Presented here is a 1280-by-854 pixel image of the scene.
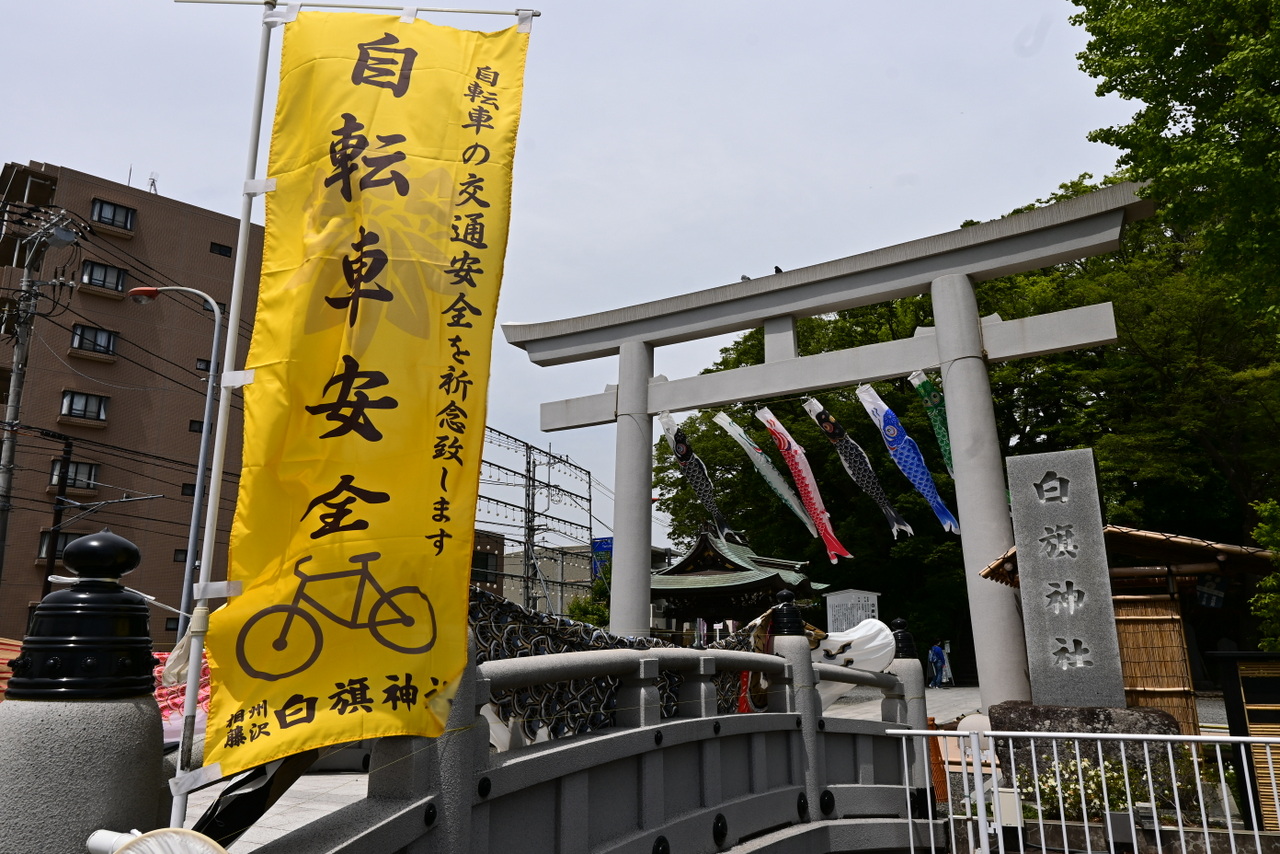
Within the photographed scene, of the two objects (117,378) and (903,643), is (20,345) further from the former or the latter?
(903,643)

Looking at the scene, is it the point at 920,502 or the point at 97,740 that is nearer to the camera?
the point at 97,740

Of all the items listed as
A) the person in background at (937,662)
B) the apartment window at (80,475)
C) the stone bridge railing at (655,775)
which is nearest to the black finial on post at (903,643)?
the stone bridge railing at (655,775)

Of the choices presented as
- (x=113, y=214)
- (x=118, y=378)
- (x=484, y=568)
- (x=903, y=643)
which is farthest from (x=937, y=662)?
(x=113, y=214)

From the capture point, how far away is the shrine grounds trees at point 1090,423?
22766 mm

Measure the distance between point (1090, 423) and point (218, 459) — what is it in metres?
27.7

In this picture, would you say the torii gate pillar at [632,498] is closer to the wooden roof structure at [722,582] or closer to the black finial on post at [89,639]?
the wooden roof structure at [722,582]

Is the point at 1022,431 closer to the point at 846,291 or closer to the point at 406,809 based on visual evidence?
the point at 846,291

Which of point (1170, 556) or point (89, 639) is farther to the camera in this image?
point (1170, 556)

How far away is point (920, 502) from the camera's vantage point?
29.0m

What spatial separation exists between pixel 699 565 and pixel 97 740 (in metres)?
24.6

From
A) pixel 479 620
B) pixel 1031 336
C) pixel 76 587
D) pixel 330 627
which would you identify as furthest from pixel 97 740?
pixel 1031 336

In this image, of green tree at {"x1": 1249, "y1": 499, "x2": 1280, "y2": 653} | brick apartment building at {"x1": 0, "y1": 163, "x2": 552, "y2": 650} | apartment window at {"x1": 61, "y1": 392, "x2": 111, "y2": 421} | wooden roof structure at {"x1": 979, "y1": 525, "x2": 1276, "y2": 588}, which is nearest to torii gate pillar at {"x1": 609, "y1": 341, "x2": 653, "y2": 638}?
wooden roof structure at {"x1": 979, "y1": 525, "x2": 1276, "y2": 588}

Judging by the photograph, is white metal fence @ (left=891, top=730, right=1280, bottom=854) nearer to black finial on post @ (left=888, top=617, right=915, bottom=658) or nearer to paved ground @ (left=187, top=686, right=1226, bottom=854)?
black finial on post @ (left=888, top=617, right=915, bottom=658)

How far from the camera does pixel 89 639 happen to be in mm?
2814
